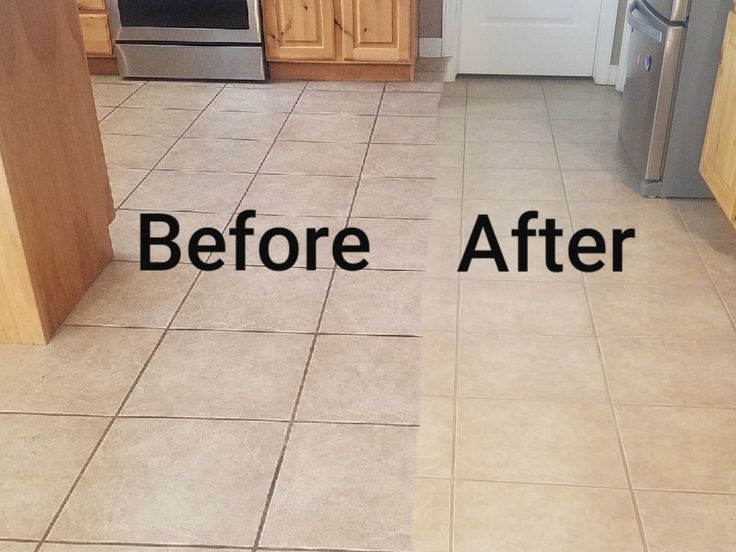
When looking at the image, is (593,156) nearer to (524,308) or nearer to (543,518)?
(524,308)

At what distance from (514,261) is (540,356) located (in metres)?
0.52

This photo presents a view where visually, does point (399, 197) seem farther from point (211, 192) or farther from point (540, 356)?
point (540, 356)

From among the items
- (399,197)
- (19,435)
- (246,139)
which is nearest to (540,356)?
(399,197)

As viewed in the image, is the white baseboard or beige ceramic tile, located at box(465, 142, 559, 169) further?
the white baseboard

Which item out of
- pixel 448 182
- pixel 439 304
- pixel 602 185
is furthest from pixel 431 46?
pixel 439 304

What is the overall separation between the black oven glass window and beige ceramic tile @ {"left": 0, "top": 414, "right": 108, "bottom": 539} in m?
2.63

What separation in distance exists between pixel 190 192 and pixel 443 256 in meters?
1.00

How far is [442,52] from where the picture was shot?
4293 mm

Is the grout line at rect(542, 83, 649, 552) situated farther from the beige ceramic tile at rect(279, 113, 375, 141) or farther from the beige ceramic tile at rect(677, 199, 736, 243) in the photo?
the beige ceramic tile at rect(279, 113, 375, 141)

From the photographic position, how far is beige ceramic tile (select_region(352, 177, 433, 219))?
278 centimetres

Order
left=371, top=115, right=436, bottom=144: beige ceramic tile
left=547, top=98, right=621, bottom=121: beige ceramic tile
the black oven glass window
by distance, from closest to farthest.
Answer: left=371, top=115, right=436, bottom=144: beige ceramic tile → left=547, top=98, right=621, bottom=121: beige ceramic tile → the black oven glass window

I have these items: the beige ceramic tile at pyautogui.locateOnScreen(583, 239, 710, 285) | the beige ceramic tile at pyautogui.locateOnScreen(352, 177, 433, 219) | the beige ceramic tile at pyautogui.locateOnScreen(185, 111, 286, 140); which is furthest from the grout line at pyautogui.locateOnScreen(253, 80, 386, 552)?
the beige ceramic tile at pyautogui.locateOnScreen(185, 111, 286, 140)

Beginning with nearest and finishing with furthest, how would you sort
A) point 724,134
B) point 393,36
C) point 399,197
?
point 724,134, point 399,197, point 393,36

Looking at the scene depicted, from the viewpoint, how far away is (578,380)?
1943 millimetres
